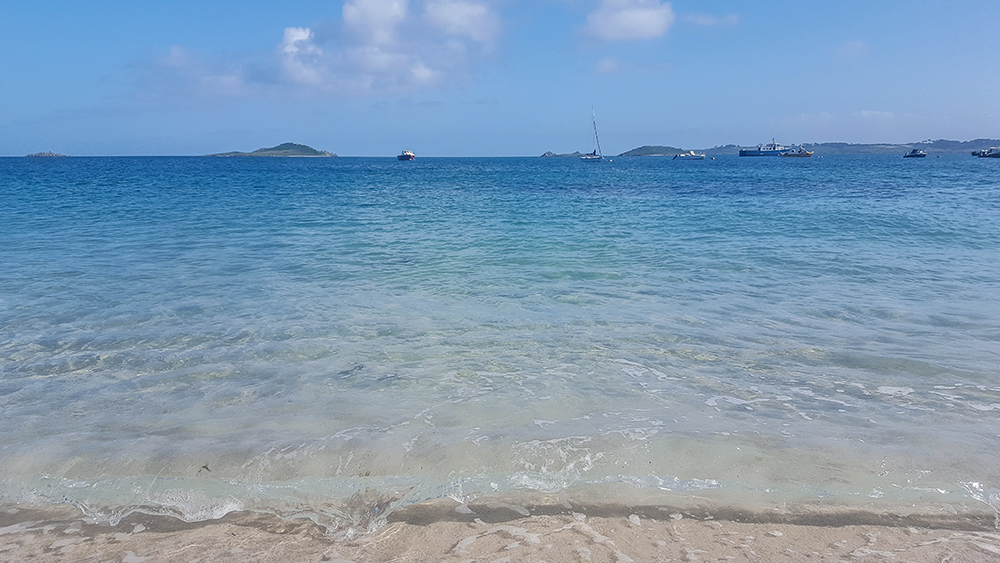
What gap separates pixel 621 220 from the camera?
19156 mm

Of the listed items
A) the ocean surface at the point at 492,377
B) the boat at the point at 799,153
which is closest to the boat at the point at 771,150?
the boat at the point at 799,153

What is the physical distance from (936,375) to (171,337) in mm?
8429

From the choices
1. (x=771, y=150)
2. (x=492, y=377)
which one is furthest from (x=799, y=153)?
(x=492, y=377)

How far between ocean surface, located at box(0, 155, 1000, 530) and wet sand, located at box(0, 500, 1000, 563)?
0.59ft

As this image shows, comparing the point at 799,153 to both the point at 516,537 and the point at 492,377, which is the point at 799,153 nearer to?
the point at 492,377

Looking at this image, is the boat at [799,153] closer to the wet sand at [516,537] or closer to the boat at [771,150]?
the boat at [771,150]

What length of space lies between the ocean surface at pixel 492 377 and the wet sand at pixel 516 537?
0.59 ft

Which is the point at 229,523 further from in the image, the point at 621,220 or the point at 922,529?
the point at 621,220

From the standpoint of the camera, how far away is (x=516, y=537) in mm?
3416

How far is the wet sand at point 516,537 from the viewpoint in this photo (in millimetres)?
3244

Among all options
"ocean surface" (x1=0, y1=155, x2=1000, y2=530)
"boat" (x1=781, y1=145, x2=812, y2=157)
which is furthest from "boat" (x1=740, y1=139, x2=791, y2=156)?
"ocean surface" (x1=0, y1=155, x2=1000, y2=530)

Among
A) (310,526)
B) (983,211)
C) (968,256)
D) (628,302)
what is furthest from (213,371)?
(983,211)

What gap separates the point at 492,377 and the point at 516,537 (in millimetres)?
2518

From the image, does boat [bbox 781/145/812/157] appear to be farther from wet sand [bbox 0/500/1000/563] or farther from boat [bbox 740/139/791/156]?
wet sand [bbox 0/500/1000/563]
